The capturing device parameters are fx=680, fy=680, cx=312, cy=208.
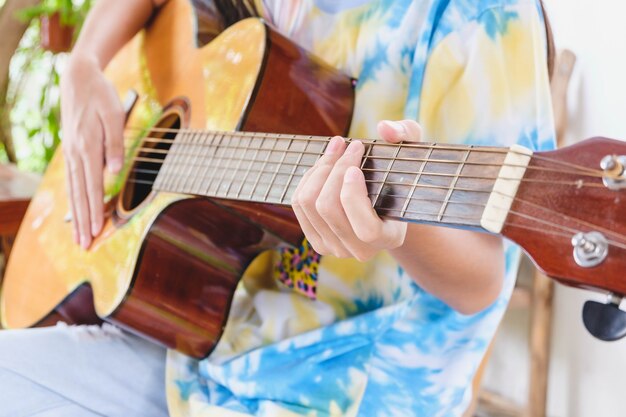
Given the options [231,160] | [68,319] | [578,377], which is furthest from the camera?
[578,377]

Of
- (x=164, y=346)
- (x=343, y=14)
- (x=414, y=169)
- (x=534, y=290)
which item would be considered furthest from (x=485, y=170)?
(x=534, y=290)

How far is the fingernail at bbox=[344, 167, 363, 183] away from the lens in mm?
556

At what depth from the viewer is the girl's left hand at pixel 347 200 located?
22.0 inches

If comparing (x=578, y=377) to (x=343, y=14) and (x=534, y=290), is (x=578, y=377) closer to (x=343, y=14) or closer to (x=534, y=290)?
(x=534, y=290)

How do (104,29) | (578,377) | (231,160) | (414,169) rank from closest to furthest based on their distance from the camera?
(414,169) → (231,160) → (104,29) → (578,377)

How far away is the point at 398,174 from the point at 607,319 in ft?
0.66

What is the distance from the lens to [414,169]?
0.55 m

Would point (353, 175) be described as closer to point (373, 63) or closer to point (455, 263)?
point (455, 263)

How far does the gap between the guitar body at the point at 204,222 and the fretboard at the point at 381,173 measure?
4cm

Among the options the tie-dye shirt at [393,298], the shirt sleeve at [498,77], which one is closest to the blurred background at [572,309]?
the tie-dye shirt at [393,298]

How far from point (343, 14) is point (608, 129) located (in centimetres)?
63

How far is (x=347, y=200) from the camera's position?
22.0 inches

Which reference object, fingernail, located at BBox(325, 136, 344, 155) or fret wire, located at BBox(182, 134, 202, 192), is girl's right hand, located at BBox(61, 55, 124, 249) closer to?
fret wire, located at BBox(182, 134, 202, 192)

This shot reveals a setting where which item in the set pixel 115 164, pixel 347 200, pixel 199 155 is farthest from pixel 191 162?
pixel 347 200
